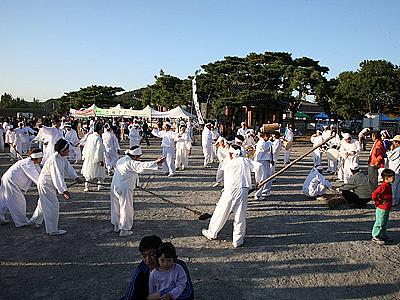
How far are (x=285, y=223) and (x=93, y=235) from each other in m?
3.50

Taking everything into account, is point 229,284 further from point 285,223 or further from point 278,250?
point 285,223

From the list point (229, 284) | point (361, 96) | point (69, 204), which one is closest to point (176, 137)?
point (69, 204)

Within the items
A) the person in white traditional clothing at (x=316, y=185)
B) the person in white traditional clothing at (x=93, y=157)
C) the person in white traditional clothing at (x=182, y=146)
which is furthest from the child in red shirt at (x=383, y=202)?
the person in white traditional clothing at (x=182, y=146)

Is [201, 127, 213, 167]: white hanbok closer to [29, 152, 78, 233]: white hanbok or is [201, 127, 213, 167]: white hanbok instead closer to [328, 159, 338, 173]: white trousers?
[328, 159, 338, 173]: white trousers

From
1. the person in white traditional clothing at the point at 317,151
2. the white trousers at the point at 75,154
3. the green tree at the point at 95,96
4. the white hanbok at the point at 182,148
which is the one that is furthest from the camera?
the green tree at the point at 95,96

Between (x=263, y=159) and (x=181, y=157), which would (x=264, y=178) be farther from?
(x=181, y=157)

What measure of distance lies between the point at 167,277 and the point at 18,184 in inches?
173

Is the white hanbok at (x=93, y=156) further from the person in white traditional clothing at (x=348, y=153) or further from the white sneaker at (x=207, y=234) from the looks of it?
the person in white traditional clothing at (x=348, y=153)

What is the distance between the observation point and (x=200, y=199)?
8516 mm

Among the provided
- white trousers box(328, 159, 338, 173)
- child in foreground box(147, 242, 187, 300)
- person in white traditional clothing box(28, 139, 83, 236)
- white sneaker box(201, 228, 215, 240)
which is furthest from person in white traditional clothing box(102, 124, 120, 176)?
child in foreground box(147, 242, 187, 300)

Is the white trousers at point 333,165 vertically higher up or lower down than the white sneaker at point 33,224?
higher up

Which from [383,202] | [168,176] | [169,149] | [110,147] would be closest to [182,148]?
[169,149]

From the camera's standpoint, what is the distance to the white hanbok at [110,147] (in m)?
10.8

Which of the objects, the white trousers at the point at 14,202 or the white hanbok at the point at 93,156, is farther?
the white hanbok at the point at 93,156
